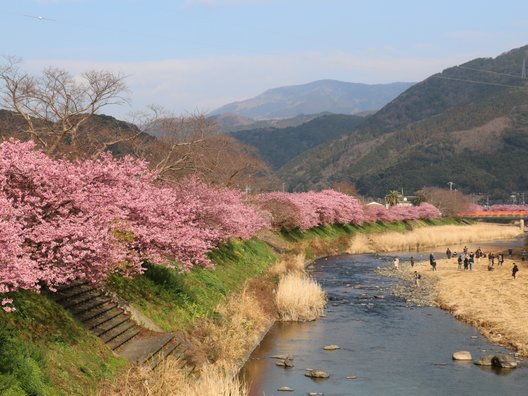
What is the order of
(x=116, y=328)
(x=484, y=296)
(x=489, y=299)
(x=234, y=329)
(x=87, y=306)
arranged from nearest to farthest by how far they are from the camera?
(x=87, y=306), (x=116, y=328), (x=234, y=329), (x=489, y=299), (x=484, y=296)

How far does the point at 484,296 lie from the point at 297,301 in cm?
1629

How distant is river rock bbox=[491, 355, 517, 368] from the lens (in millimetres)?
30328

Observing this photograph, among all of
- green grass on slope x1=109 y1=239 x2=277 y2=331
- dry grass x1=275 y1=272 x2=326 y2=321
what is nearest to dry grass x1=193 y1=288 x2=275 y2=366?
green grass on slope x1=109 y1=239 x2=277 y2=331

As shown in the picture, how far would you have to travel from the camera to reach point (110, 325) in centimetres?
2509

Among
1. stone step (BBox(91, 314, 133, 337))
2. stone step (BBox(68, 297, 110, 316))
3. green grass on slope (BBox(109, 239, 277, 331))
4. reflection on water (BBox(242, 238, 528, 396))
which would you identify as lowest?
reflection on water (BBox(242, 238, 528, 396))

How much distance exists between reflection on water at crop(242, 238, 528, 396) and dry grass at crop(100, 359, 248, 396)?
6.48 m

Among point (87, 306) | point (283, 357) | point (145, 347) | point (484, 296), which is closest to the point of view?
point (145, 347)

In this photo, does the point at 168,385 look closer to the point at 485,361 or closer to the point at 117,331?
the point at 117,331

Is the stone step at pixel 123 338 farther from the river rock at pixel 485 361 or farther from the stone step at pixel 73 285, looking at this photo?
the river rock at pixel 485 361

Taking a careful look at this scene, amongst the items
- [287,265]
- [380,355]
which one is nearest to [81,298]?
[380,355]

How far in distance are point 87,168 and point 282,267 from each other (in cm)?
3470

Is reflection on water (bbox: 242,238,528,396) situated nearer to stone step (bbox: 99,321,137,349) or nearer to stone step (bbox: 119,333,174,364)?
stone step (bbox: 119,333,174,364)

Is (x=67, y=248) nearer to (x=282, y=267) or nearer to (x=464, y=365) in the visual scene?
(x=464, y=365)

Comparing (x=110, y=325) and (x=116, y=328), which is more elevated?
(x=110, y=325)
